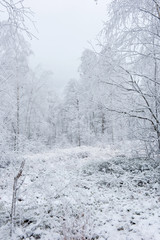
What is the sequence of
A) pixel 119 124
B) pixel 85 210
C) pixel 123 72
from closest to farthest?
pixel 85 210
pixel 123 72
pixel 119 124

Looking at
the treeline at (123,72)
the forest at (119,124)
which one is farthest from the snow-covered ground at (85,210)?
the treeline at (123,72)

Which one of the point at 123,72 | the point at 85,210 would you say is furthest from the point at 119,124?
the point at 85,210

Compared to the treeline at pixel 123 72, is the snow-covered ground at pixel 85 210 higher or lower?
lower

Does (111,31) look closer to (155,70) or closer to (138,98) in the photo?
(155,70)

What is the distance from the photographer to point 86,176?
725 cm

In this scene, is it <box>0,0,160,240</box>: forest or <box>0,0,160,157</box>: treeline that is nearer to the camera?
<box>0,0,160,240</box>: forest

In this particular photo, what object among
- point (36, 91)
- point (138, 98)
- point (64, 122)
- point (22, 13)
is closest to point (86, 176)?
point (138, 98)

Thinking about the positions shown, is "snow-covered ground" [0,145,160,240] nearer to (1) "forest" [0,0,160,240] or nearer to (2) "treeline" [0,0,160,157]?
(1) "forest" [0,0,160,240]

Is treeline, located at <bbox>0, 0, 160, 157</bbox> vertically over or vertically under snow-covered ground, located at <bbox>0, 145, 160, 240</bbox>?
over

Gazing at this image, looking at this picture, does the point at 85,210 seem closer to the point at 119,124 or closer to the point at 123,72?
the point at 119,124

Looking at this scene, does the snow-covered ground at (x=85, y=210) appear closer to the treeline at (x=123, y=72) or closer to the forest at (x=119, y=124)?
the forest at (x=119, y=124)

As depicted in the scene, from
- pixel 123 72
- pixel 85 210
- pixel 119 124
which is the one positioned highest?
pixel 123 72

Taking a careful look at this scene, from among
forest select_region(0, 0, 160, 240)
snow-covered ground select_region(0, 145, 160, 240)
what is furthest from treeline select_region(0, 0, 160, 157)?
snow-covered ground select_region(0, 145, 160, 240)

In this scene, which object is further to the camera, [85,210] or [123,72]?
[123,72]
